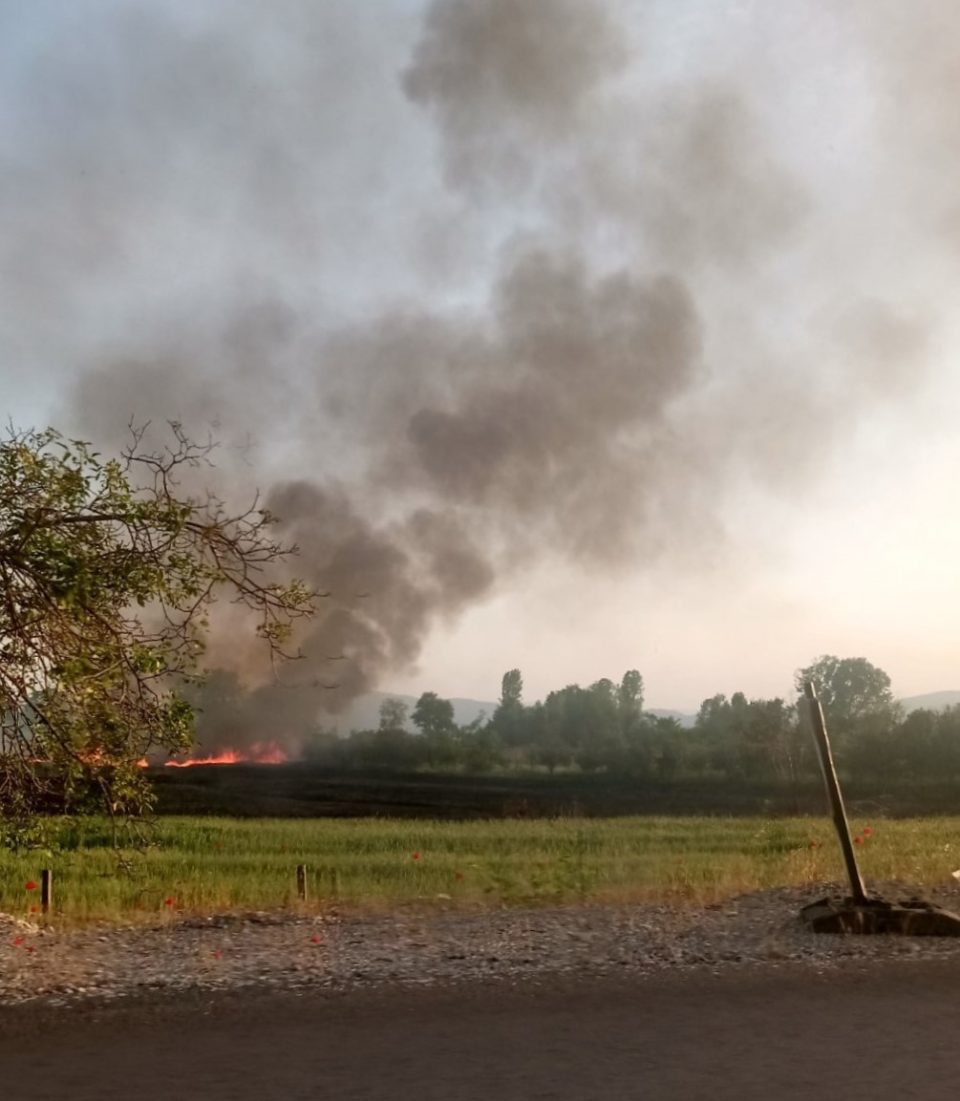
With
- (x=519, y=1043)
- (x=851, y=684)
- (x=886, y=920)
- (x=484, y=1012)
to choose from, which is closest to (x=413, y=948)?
(x=484, y=1012)

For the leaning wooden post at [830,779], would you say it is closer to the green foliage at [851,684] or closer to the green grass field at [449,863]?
the green grass field at [449,863]

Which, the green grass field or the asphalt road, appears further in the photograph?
the green grass field

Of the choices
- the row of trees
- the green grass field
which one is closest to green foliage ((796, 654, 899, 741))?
the row of trees

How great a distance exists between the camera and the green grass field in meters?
13.9

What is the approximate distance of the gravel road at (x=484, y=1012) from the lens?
18.7 ft

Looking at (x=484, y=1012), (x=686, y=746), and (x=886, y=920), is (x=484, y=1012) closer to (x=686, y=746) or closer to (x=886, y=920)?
(x=886, y=920)

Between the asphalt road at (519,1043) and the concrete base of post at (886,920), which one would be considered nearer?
the asphalt road at (519,1043)

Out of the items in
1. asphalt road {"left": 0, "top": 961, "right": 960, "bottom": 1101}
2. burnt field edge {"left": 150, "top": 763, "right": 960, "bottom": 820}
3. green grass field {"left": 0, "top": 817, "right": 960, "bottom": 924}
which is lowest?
asphalt road {"left": 0, "top": 961, "right": 960, "bottom": 1101}

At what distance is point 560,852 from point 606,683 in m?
86.0

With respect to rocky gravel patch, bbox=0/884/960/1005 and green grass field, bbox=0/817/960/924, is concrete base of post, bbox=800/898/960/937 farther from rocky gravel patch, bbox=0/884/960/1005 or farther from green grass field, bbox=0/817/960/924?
green grass field, bbox=0/817/960/924

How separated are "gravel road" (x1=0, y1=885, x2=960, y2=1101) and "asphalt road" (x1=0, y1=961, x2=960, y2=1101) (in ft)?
0.07

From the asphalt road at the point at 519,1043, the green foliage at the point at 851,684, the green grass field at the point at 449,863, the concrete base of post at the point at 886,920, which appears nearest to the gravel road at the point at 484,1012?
the asphalt road at the point at 519,1043

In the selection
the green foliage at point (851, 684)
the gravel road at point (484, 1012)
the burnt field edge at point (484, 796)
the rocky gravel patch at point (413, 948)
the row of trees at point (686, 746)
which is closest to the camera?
the gravel road at point (484, 1012)

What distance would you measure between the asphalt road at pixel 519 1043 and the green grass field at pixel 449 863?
4306 mm
